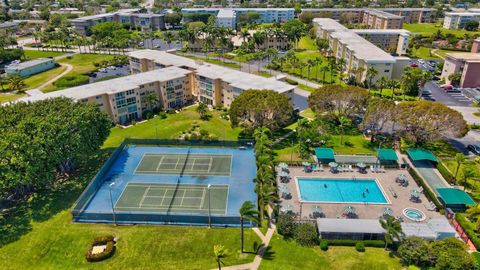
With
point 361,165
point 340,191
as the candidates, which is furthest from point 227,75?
point 340,191

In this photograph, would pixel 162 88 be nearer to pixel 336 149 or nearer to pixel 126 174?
pixel 126 174

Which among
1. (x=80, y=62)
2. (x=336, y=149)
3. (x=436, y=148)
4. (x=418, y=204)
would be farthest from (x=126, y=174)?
(x=80, y=62)

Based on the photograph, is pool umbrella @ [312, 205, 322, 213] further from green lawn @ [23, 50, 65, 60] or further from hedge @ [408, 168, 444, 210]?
green lawn @ [23, 50, 65, 60]

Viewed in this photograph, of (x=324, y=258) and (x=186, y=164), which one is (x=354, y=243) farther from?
(x=186, y=164)

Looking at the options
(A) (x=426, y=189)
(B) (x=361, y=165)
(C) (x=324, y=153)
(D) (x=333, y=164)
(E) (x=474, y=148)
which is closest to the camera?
(A) (x=426, y=189)

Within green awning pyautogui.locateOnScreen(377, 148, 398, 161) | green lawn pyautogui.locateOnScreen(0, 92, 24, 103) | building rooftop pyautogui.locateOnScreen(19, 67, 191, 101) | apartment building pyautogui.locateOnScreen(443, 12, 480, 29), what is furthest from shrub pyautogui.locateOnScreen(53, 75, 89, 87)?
apartment building pyautogui.locateOnScreen(443, 12, 480, 29)

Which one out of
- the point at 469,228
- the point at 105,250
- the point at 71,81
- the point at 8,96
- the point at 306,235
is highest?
the point at 71,81

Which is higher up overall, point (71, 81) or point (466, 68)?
point (466, 68)
